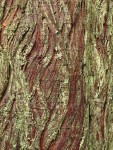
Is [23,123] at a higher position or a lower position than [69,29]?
lower

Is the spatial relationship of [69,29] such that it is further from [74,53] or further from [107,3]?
[107,3]

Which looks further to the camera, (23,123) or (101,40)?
(101,40)

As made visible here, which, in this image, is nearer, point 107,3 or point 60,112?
point 60,112

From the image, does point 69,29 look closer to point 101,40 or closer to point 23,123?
point 101,40

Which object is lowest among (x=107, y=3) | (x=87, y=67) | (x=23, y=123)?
Answer: (x=23, y=123)

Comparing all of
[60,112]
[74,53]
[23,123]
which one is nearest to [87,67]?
[74,53]

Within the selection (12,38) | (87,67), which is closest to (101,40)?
(87,67)

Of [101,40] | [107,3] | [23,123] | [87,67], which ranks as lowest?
[23,123]

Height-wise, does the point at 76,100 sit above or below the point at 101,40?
below
